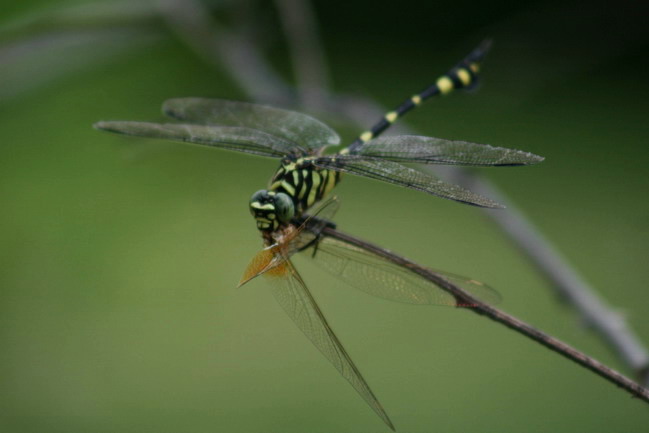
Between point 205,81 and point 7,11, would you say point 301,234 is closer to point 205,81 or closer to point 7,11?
point 7,11

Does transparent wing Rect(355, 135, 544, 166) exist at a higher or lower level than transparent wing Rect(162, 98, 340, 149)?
lower

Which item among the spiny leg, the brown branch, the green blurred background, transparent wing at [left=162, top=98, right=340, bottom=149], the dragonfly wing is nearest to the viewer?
the brown branch

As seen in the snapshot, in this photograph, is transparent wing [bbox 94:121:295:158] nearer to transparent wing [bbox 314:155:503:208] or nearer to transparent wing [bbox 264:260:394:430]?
transparent wing [bbox 314:155:503:208]

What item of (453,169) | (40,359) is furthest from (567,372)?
(40,359)

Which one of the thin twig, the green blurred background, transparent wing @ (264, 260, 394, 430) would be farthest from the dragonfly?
the green blurred background

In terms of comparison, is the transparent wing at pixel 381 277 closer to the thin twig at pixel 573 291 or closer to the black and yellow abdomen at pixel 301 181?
the black and yellow abdomen at pixel 301 181
